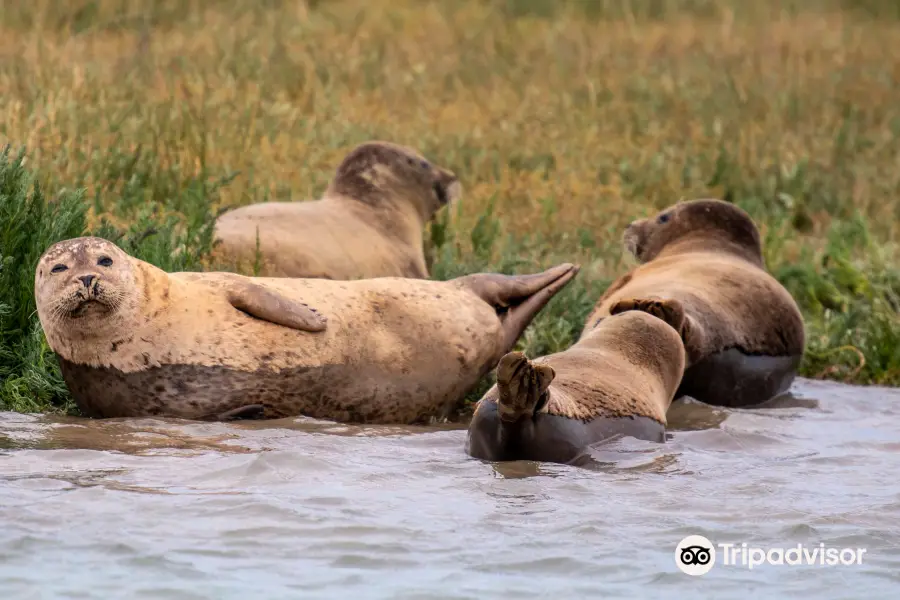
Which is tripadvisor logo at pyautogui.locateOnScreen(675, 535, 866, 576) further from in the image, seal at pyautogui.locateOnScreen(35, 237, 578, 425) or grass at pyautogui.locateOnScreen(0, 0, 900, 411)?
grass at pyautogui.locateOnScreen(0, 0, 900, 411)

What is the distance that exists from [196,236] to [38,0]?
301 inches

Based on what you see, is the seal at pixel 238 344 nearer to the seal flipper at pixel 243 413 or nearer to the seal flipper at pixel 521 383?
the seal flipper at pixel 243 413

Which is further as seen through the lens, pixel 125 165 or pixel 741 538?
pixel 125 165

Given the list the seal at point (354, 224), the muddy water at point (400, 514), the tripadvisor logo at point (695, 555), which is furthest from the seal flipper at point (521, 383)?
the seal at point (354, 224)

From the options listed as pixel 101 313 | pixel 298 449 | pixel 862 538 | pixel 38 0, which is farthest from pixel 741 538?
pixel 38 0

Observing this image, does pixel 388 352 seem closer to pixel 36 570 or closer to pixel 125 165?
pixel 36 570

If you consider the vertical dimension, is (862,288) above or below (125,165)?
below

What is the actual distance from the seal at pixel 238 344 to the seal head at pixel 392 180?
2967 millimetres

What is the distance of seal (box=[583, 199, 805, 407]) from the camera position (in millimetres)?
7566

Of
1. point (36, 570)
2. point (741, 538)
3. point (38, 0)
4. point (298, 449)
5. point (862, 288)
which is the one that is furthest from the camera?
point (38, 0)

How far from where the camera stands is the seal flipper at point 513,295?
7.76 metres

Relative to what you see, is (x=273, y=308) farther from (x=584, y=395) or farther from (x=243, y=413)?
(x=584, y=395)

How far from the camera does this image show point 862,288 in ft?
32.2

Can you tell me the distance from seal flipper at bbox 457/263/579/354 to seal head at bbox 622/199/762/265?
1.41 m
